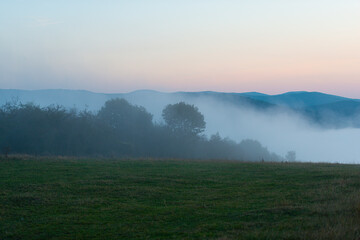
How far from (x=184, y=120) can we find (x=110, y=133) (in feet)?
44.7

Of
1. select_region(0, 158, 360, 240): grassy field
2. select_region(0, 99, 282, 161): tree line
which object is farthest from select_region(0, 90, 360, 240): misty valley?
select_region(0, 99, 282, 161): tree line

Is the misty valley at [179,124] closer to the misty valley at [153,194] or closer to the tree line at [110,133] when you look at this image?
the tree line at [110,133]

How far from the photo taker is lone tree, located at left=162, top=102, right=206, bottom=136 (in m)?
54.6

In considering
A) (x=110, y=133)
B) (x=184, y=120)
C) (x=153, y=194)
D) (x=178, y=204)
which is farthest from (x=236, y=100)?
(x=178, y=204)

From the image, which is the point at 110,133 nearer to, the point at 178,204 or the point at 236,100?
the point at 178,204

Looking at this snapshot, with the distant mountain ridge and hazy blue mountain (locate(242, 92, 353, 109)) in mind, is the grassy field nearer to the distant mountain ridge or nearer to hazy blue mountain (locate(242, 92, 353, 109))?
the distant mountain ridge

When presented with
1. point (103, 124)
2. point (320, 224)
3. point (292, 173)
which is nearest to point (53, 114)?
point (103, 124)

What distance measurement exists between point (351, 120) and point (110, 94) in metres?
68.8

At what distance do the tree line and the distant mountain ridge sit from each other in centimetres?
1862

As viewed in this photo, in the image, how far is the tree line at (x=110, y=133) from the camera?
128 feet

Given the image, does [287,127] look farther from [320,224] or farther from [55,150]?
[320,224]

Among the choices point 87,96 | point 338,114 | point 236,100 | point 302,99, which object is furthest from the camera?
point 302,99

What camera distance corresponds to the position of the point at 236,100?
11481 centimetres

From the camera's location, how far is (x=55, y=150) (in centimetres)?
4000
